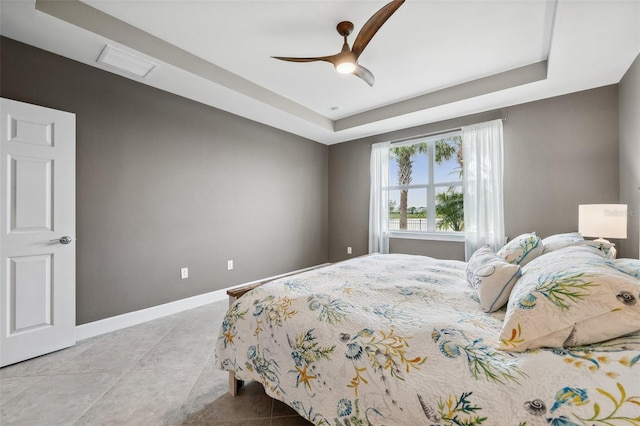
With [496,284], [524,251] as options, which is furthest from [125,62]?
[524,251]

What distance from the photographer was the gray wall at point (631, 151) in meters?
2.34

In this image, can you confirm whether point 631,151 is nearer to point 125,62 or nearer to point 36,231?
point 125,62

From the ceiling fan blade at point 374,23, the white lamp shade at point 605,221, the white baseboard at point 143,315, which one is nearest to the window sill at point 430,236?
the white lamp shade at point 605,221

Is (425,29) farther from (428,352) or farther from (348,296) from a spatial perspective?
(428,352)

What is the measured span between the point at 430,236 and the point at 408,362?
3433mm

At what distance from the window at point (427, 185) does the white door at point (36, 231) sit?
160 inches

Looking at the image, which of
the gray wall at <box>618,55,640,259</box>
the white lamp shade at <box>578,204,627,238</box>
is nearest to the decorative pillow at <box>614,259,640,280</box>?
the white lamp shade at <box>578,204,627,238</box>

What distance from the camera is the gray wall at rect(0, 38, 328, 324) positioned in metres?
2.47

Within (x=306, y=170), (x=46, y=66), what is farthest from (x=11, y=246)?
(x=306, y=170)

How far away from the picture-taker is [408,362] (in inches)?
39.1

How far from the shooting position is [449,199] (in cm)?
407

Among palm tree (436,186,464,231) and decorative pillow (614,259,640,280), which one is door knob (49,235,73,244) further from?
palm tree (436,186,464,231)

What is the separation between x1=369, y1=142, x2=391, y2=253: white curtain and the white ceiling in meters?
1.06

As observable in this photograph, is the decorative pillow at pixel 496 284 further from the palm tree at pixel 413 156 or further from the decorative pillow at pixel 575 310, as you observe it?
the palm tree at pixel 413 156
